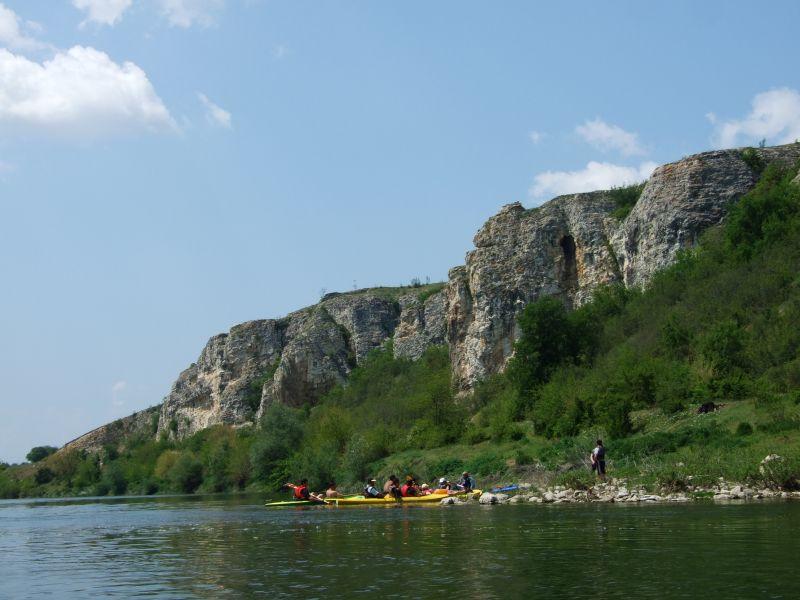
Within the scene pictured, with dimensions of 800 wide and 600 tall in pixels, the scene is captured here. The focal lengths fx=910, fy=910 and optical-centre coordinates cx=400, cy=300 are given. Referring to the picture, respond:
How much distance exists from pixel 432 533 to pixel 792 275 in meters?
28.8

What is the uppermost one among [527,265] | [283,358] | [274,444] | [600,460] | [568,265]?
[527,265]

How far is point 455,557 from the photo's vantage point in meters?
17.7

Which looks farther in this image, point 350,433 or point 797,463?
point 350,433

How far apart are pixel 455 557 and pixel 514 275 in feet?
174

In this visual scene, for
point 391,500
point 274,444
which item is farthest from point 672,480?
point 274,444

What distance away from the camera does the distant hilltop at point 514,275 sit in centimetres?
5869

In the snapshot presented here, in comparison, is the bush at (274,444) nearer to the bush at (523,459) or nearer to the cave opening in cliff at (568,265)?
the cave opening in cliff at (568,265)

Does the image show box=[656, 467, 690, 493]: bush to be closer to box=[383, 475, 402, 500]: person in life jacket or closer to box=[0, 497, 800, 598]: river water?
box=[0, 497, 800, 598]: river water

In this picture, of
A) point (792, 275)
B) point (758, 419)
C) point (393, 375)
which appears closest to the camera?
point (758, 419)

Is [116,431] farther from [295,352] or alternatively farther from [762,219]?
[762,219]

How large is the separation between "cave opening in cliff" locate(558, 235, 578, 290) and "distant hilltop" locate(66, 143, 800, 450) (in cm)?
8

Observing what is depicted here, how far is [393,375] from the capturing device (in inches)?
3526

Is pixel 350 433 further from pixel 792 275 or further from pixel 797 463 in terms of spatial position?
pixel 797 463

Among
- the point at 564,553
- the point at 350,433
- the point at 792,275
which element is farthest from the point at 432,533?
the point at 350,433
